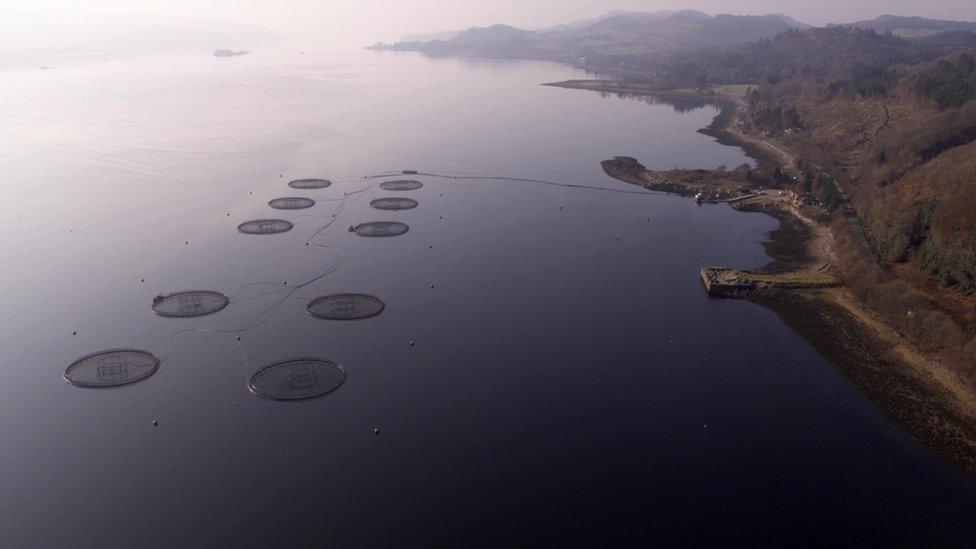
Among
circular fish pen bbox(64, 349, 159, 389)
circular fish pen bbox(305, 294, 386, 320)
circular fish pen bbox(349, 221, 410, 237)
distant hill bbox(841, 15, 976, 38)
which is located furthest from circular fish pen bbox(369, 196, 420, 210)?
distant hill bbox(841, 15, 976, 38)

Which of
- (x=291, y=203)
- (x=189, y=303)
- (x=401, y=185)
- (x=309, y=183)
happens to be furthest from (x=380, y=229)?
(x=189, y=303)

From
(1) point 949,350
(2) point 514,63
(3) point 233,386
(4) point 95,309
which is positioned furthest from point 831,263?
(2) point 514,63

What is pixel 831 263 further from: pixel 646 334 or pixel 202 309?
pixel 202 309

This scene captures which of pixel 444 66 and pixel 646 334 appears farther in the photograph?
pixel 444 66

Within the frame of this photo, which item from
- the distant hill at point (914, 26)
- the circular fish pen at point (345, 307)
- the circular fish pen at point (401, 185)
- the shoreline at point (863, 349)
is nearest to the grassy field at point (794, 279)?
the shoreline at point (863, 349)

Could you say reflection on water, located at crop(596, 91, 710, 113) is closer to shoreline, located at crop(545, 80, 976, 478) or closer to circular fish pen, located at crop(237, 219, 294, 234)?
shoreline, located at crop(545, 80, 976, 478)

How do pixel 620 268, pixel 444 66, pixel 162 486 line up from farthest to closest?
pixel 444 66
pixel 620 268
pixel 162 486
